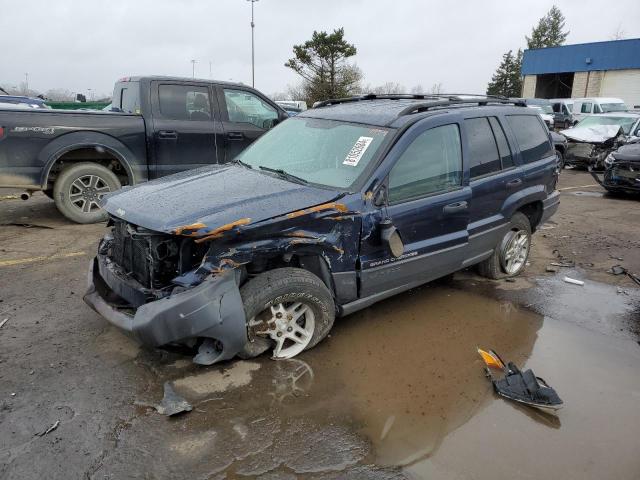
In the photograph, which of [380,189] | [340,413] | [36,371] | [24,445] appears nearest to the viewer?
[24,445]

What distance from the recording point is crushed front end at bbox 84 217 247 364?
2.79 m

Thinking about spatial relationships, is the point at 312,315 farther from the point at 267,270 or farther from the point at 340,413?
the point at 340,413

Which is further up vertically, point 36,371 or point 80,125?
point 80,125

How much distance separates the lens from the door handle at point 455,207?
384cm

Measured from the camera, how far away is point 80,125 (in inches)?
243

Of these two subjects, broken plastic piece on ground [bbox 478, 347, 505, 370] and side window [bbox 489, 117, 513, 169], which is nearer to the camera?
broken plastic piece on ground [bbox 478, 347, 505, 370]

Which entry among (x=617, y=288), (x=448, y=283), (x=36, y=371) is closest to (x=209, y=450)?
(x=36, y=371)

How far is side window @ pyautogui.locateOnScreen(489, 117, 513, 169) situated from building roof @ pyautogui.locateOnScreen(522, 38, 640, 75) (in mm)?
35012

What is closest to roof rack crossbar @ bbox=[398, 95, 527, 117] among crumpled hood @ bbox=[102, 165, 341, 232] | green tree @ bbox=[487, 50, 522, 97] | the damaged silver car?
crumpled hood @ bbox=[102, 165, 341, 232]

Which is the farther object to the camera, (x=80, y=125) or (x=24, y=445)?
A: (x=80, y=125)

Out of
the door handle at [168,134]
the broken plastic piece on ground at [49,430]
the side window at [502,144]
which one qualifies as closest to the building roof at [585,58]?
the side window at [502,144]

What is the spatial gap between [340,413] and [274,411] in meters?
0.38

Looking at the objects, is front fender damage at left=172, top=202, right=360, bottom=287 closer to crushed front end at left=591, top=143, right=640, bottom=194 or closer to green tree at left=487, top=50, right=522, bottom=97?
crushed front end at left=591, top=143, right=640, bottom=194

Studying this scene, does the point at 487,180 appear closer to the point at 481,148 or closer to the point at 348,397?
the point at 481,148
